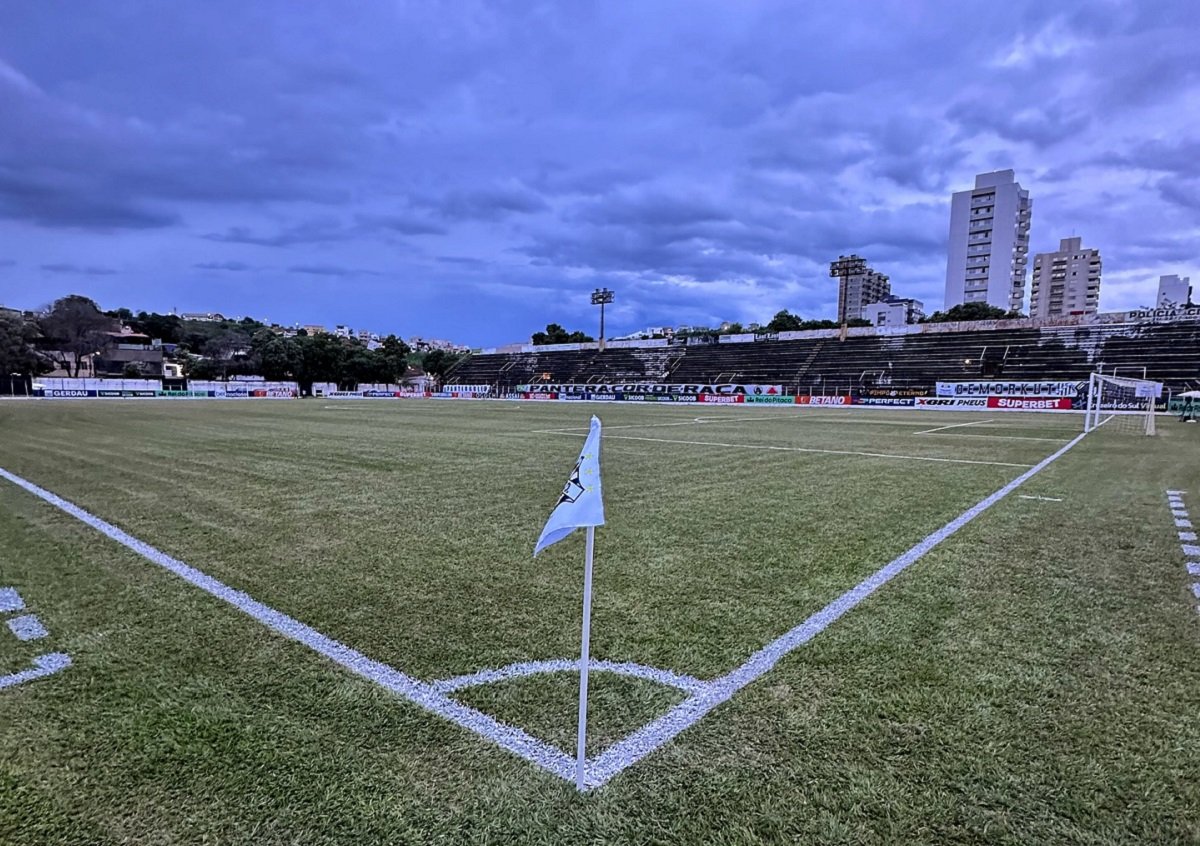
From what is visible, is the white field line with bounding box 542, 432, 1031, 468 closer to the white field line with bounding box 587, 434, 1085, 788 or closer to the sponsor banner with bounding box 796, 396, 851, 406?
the white field line with bounding box 587, 434, 1085, 788

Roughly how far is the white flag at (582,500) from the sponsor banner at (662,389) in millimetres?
51930

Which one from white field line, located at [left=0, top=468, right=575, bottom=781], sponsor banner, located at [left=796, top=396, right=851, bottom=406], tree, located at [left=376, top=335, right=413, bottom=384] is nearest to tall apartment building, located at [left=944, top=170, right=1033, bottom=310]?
sponsor banner, located at [left=796, top=396, right=851, bottom=406]

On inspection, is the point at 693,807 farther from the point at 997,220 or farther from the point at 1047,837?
the point at 997,220

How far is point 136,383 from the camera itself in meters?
58.0

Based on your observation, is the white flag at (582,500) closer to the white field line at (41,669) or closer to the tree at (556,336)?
the white field line at (41,669)

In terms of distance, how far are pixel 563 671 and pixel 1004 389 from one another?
51210mm

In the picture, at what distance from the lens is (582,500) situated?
195cm

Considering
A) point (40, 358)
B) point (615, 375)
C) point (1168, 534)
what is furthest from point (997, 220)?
point (40, 358)

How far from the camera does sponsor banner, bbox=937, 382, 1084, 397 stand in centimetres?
3962

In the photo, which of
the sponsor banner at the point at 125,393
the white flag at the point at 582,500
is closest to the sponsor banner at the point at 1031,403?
the white flag at the point at 582,500

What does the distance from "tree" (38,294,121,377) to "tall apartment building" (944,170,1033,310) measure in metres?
134

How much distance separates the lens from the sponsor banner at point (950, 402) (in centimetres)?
4062

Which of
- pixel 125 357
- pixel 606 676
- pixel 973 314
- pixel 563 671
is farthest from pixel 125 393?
pixel 973 314

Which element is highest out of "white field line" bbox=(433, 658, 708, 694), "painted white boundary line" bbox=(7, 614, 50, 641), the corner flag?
the corner flag
